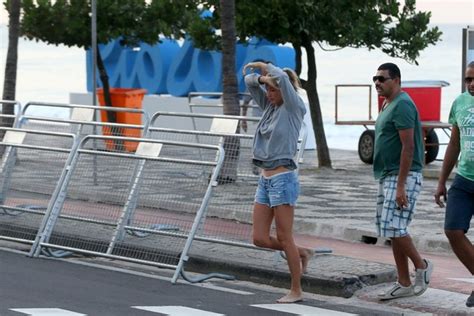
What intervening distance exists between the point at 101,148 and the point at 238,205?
1916 mm

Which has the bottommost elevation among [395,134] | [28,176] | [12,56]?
[28,176]

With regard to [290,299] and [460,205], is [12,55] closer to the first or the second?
[290,299]

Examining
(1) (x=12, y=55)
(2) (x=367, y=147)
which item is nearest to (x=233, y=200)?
(2) (x=367, y=147)

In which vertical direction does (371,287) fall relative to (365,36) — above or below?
below

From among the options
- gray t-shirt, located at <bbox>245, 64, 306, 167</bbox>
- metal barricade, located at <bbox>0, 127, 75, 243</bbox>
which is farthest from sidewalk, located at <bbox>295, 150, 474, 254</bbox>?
gray t-shirt, located at <bbox>245, 64, 306, 167</bbox>

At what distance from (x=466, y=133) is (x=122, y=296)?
3.03 metres

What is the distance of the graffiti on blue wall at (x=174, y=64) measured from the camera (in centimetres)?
3042

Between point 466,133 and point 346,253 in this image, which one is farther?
point 346,253

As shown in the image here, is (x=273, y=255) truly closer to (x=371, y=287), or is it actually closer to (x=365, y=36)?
(x=371, y=287)

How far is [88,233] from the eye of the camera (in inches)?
531

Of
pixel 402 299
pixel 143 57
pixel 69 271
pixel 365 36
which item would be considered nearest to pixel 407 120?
pixel 402 299

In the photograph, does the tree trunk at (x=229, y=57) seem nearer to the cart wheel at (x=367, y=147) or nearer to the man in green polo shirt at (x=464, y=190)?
the cart wheel at (x=367, y=147)

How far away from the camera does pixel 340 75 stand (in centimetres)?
10362

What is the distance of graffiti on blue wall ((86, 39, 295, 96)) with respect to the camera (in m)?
30.4
